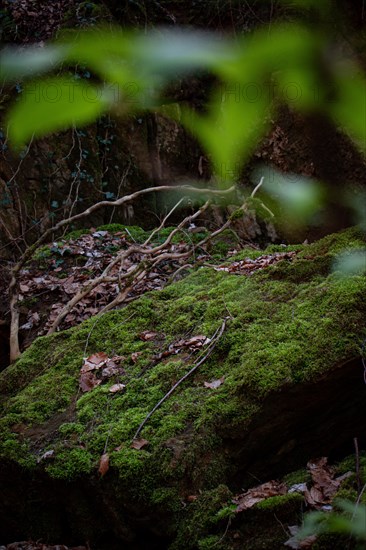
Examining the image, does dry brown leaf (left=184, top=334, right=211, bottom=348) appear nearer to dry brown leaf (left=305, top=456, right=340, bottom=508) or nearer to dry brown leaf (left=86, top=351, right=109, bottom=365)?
dry brown leaf (left=86, top=351, right=109, bottom=365)

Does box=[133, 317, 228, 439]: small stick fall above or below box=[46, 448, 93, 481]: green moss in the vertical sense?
above

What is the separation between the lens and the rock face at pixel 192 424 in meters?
2.70

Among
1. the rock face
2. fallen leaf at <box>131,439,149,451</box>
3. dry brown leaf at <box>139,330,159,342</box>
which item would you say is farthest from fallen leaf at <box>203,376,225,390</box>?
dry brown leaf at <box>139,330,159,342</box>

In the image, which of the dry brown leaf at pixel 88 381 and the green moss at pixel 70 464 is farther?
the dry brown leaf at pixel 88 381

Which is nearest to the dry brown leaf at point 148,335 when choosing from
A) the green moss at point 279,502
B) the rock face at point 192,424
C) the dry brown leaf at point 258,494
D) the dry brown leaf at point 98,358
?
the rock face at point 192,424

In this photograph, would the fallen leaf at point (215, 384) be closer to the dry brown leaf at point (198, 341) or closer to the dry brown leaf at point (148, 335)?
the dry brown leaf at point (198, 341)

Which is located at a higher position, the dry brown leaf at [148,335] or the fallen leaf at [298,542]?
the fallen leaf at [298,542]

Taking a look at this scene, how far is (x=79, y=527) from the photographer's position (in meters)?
3.00

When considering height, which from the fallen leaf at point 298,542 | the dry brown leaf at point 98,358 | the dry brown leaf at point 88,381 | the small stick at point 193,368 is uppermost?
the fallen leaf at point 298,542

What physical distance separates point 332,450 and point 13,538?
2271 mm

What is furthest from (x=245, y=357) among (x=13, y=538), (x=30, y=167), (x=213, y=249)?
(x=30, y=167)

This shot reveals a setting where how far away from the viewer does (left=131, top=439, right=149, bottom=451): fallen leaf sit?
287 centimetres

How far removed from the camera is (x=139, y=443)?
288 centimetres

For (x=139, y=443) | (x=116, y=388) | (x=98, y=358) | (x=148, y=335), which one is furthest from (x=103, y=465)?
(x=148, y=335)
